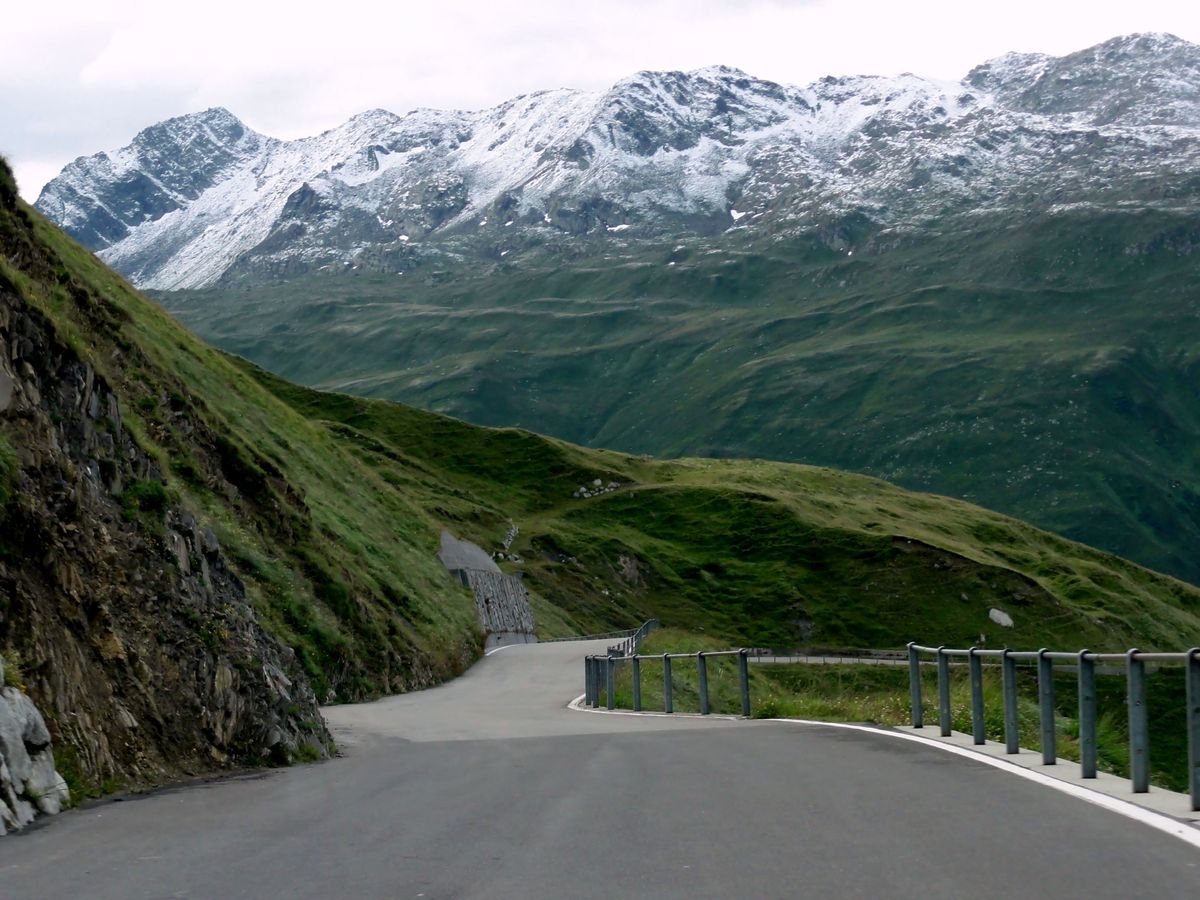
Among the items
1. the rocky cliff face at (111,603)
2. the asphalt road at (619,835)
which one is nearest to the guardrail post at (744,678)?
the asphalt road at (619,835)

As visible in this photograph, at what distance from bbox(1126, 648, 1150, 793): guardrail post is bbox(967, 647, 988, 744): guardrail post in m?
3.47

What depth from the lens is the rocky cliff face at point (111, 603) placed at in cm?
1251

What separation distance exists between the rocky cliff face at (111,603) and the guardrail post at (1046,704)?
7756 millimetres

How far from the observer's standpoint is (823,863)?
312 inches

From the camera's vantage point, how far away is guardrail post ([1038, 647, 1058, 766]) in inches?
451

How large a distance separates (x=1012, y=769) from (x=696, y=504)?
117422mm

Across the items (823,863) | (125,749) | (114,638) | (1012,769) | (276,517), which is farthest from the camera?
(276,517)

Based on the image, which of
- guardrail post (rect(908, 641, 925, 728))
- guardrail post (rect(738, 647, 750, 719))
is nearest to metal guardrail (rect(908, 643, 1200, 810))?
guardrail post (rect(908, 641, 925, 728))

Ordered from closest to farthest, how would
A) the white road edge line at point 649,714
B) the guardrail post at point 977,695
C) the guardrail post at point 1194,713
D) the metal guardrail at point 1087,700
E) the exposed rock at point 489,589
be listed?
the guardrail post at point 1194,713 → the metal guardrail at point 1087,700 → the guardrail post at point 977,695 → the white road edge line at point 649,714 → the exposed rock at point 489,589

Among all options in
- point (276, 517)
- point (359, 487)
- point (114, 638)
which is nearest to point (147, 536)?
point (114, 638)

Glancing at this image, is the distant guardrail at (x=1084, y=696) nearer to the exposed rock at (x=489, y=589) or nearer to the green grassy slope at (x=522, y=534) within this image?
the green grassy slope at (x=522, y=534)

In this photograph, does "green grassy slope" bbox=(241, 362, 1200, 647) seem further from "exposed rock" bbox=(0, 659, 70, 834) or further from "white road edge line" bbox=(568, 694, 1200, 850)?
"exposed rock" bbox=(0, 659, 70, 834)

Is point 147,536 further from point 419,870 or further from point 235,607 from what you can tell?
point 419,870

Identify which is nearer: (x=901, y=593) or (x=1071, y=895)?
(x=1071, y=895)
